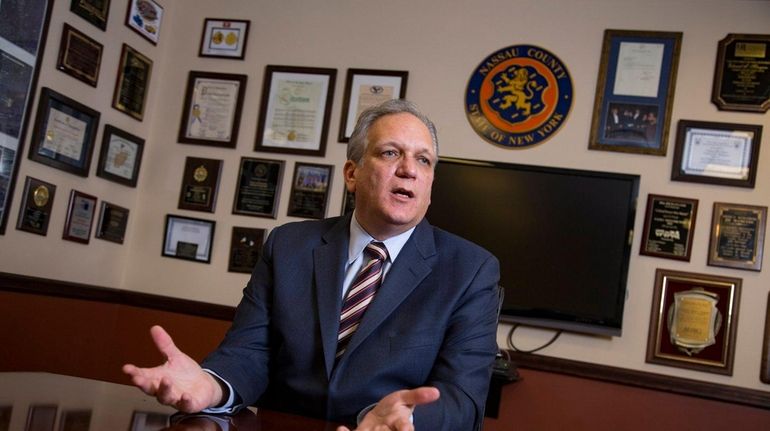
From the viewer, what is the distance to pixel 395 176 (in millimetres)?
2104

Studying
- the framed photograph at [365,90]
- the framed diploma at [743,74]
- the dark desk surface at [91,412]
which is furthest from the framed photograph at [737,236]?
the dark desk surface at [91,412]

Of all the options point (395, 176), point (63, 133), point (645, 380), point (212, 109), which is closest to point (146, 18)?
point (212, 109)

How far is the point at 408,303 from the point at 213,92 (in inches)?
125

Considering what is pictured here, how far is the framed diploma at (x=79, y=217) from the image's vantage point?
4230 mm

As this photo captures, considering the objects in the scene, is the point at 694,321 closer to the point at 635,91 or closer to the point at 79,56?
the point at 635,91

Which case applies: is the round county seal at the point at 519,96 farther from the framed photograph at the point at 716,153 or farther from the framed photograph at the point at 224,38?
the framed photograph at the point at 224,38

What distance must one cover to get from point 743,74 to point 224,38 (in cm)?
274

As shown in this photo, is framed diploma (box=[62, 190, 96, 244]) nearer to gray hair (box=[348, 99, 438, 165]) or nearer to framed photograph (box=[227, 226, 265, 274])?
framed photograph (box=[227, 226, 265, 274])

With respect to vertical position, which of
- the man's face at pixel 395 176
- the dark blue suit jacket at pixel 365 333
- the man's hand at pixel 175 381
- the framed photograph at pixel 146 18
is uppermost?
the framed photograph at pixel 146 18

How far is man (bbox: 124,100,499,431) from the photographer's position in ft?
5.82

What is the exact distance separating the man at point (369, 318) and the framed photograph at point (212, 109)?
2.64 metres

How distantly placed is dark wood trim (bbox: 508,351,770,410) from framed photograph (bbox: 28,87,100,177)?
2.32 metres

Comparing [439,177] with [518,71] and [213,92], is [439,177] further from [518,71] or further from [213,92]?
[213,92]

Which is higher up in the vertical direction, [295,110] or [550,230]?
[295,110]
